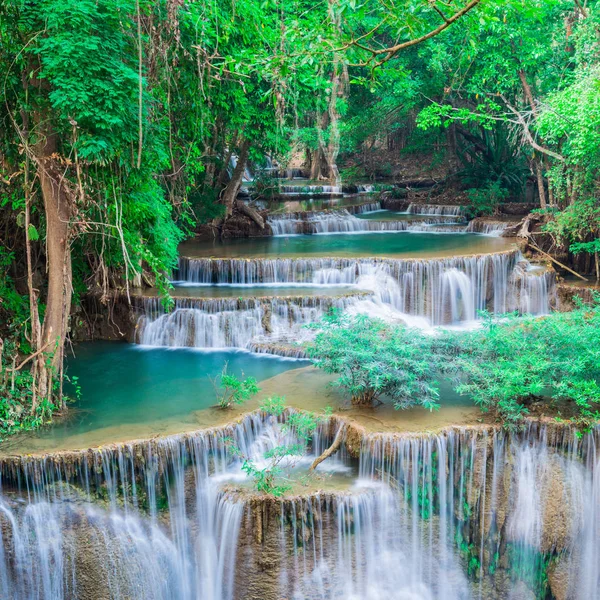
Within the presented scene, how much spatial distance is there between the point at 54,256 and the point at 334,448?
4.01m

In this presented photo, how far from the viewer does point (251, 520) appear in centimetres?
688

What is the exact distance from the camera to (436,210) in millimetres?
21047

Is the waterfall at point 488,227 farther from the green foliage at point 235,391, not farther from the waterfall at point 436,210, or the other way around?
the green foliage at point 235,391

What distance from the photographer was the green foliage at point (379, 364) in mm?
7793

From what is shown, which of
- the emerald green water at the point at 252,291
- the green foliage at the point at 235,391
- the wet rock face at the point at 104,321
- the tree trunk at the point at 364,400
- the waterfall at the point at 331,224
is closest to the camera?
the tree trunk at the point at 364,400

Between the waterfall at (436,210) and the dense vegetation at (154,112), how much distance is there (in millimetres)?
3898

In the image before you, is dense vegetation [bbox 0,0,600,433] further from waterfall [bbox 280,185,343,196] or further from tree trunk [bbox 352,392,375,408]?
waterfall [bbox 280,185,343,196]

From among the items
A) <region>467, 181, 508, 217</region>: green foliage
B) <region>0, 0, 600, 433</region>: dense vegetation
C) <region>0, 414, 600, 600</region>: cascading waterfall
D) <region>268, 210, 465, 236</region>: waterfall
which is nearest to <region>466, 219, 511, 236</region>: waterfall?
<region>268, 210, 465, 236</region>: waterfall

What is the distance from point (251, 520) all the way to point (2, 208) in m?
5.88

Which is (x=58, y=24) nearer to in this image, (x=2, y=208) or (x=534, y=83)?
(x=2, y=208)

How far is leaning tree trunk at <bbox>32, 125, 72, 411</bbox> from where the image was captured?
7.88 meters

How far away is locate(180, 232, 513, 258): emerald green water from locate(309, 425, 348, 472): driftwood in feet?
23.6

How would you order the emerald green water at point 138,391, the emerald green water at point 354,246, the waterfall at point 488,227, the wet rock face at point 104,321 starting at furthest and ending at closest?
1. the waterfall at point 488,227
2. the emerald green water at point 354,246
3. the wet rock face at point 104,321
4. the emerald green water at point 138,391

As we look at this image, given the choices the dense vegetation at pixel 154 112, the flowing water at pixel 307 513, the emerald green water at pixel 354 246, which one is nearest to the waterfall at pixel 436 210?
the emerald green water at pixel 354 246
